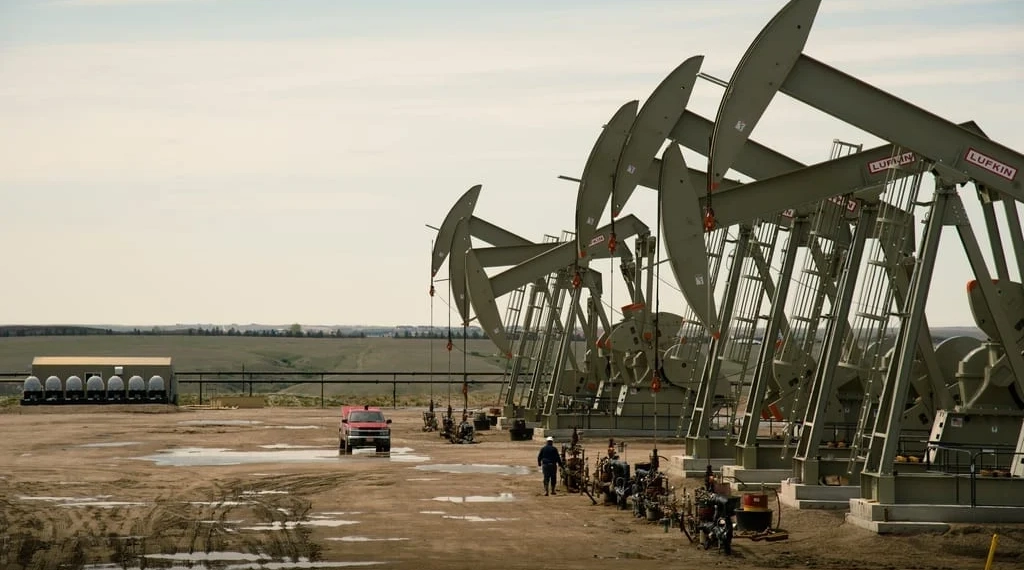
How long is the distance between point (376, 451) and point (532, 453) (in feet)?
14.5

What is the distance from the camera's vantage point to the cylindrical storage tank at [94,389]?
70.2 metres

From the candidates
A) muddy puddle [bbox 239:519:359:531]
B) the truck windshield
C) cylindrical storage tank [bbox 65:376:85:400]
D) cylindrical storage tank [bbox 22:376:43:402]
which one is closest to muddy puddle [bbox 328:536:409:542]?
muddy puddle [bbox 239:519:359:531]

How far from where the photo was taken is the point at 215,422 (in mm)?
60500

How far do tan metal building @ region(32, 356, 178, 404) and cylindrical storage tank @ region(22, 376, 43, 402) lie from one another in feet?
2.24

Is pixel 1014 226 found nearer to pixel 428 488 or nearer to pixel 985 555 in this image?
pixel 985 555

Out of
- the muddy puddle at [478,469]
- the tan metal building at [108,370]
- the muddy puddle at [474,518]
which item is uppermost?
the tan metal building at [108,370]

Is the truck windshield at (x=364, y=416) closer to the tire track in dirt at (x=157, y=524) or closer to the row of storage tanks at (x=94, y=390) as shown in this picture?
the tire track in dirt at (x=157, y=524)

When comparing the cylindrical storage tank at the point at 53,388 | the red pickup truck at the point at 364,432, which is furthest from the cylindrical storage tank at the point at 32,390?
the red pickup truck at the point at 364,432

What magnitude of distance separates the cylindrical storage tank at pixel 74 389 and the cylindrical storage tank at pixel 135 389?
205 centimetres

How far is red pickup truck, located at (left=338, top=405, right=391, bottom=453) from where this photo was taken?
44125mm

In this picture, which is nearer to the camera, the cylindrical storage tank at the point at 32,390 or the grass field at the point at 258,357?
the cylindrical storage tank at the point at 32,390

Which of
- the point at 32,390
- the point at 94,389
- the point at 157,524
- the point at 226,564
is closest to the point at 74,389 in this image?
the point at 94,389

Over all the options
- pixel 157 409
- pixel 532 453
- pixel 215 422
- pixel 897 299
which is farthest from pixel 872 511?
pixel 157 409

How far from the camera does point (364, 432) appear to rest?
4434cm
